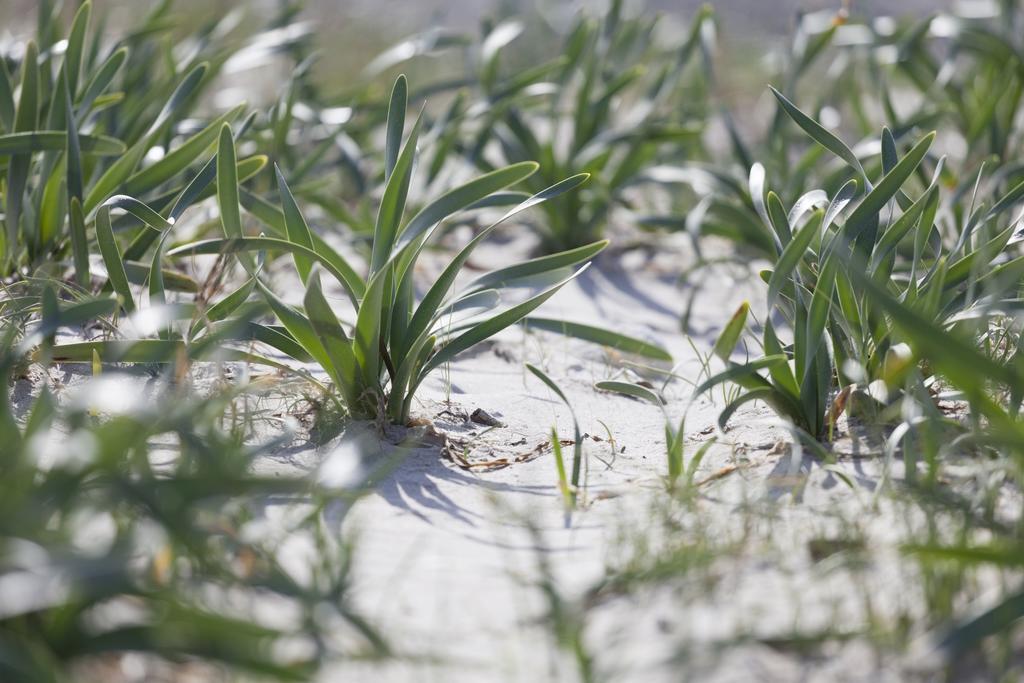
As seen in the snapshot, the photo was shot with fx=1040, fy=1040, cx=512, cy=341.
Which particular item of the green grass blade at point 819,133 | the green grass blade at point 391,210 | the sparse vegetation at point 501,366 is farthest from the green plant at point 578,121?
the green grass blade at point 391,210

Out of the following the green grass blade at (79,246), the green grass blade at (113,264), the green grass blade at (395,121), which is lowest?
the green grass blade at (113,264)

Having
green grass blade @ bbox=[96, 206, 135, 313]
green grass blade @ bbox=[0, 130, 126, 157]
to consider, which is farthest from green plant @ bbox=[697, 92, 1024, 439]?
green grass blade @ bbox=[0, 130, 126, 157]

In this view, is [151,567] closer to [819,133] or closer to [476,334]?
[476,334]

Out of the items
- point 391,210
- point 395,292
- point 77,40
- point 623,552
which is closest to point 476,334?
point 395,292

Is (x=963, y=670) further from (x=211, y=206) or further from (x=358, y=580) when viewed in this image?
(x=211, y=206)

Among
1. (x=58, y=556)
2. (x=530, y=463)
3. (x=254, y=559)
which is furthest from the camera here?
(x=530, y=463)

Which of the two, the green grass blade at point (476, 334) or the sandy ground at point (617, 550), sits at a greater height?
the green grass blade at point (476, 334)

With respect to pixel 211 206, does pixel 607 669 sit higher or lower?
lower

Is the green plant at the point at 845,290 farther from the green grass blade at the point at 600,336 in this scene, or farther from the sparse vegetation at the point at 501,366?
the green grass blade at the point at 600,336

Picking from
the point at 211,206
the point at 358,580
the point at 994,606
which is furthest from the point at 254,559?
the point at 211,206

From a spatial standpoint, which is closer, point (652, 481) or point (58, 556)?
point (58, 556)

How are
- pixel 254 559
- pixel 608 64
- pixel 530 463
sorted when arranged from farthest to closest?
pixel 608 64 → pixel 530 463 → pixel 254 559
